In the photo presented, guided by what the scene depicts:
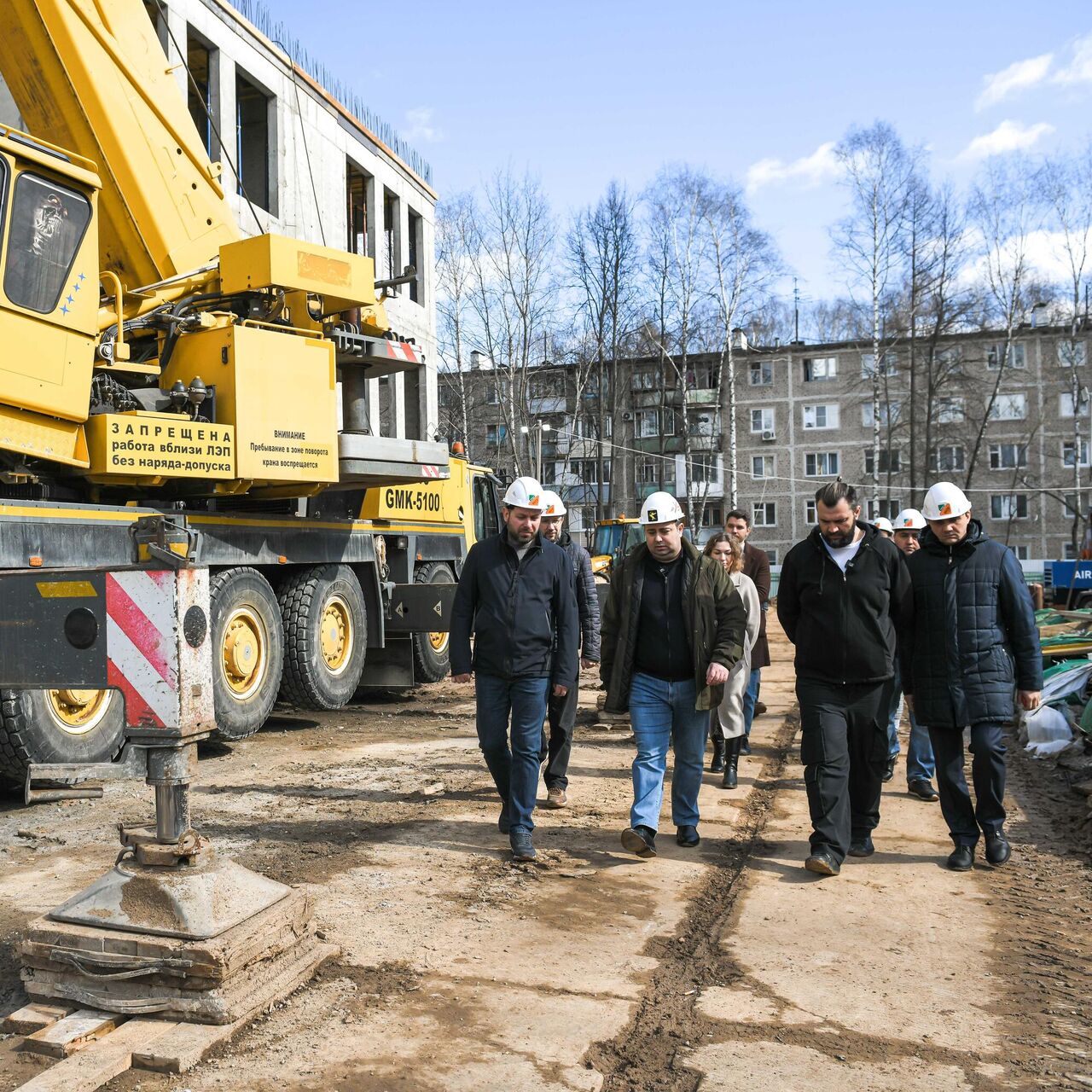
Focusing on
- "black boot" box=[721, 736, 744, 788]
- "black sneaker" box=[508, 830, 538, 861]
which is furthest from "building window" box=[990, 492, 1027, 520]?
"black sneaker" box=[508, 830, 538, 861]

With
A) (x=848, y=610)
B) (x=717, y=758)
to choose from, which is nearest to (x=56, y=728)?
(x=717, y=758)

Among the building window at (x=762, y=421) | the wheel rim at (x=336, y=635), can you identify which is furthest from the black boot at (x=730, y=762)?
the building window at (x=762, y=421)

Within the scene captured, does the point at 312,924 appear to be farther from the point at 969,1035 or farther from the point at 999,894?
the point at 999,894

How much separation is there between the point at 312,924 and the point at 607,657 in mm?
2405

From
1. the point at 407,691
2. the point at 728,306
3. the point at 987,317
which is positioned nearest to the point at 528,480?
the point at 407,691

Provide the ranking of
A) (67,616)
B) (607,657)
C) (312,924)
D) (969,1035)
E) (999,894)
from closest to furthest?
(969,1035)
(67,616)
(312,924)
(999,894)
(607,657)

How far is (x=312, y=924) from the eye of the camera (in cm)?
412

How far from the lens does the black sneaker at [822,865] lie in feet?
17.8

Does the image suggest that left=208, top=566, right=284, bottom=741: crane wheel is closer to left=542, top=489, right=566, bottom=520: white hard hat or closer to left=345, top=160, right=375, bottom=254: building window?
left=542, top=489, right=566, bottom=520: white hard hat

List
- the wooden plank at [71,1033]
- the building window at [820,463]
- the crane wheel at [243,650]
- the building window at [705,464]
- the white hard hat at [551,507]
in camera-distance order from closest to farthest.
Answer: the wooden plank at [71,1033]
the white hard hat at [551,507]
the crane wheel at [243,650]
the building window at [705,464]
the building window at [820,463]

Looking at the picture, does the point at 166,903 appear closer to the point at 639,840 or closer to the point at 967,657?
the point at 639,840

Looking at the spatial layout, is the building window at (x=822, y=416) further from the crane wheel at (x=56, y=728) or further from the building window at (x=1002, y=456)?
the crane wheel at (x=56, y=728)

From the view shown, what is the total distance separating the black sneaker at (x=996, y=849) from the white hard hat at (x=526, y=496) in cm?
294

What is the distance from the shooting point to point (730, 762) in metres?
7.60
